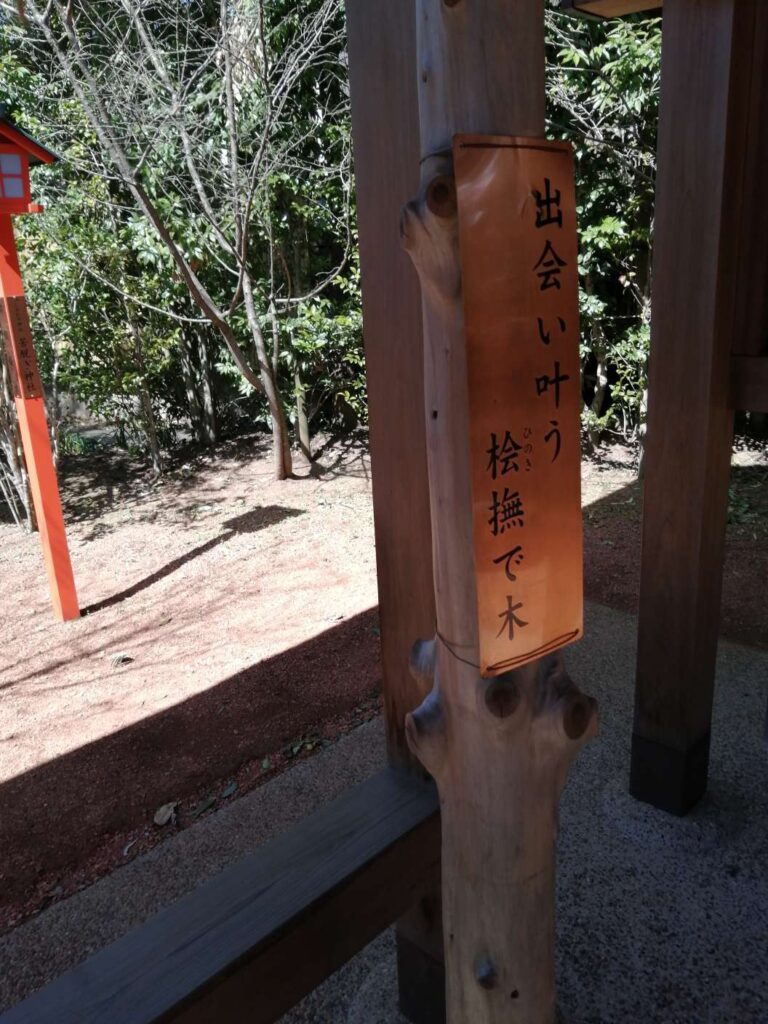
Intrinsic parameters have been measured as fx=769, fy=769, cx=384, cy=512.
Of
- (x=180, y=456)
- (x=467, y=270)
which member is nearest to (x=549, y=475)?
(x=467, y=270)

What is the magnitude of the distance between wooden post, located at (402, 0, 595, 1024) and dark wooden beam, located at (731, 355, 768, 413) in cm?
130

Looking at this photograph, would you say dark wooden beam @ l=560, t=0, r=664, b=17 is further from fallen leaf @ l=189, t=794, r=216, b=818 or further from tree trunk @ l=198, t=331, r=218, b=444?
tree trunk @ l=198, t=331, r=218, b=444

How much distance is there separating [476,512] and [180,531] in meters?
5.60

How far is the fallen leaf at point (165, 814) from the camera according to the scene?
276 centimetres

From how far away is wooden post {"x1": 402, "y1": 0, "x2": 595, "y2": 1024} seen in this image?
2.98ft

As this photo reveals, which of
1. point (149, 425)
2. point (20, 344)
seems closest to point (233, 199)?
point (20, 344)

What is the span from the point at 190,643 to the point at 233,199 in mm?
3601

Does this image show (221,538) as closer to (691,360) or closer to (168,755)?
(168,755)

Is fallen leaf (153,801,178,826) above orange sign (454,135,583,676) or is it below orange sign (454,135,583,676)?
below

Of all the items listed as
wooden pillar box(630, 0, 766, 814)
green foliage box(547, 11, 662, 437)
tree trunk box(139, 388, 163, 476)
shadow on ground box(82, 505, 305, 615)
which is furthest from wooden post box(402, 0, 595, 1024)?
tree trunk box(139, 388, 163, 476)

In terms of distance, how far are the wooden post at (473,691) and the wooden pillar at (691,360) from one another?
121 centimetres

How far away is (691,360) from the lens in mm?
2033

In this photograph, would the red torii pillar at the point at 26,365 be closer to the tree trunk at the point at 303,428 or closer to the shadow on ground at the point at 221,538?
the shadow on ground at the point at 221,538

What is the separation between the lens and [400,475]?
1.41 metres
